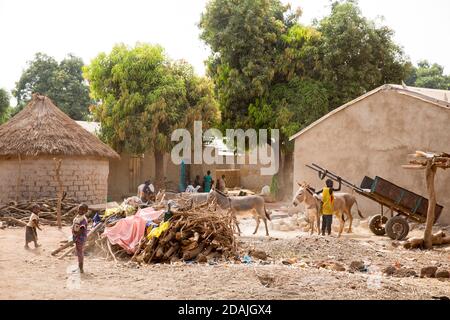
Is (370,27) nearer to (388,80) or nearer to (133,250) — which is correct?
(388,80)

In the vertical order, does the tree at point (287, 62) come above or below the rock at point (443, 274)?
above

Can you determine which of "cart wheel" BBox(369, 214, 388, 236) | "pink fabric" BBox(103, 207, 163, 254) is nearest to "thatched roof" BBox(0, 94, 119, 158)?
"pink fabric" BBox(103, 207, 163, 254)

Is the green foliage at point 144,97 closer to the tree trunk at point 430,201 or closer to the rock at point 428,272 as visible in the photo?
the tree trunk at point 430,201

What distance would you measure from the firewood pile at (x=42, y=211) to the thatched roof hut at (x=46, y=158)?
2.77ft

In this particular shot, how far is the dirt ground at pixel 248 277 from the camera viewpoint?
7594mm

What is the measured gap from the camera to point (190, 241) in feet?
34.8

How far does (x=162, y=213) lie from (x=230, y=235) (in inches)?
64.1

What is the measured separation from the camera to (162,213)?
11773 millimetres

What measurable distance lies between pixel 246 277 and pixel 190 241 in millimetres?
2411

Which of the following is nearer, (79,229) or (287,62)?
(79,229)

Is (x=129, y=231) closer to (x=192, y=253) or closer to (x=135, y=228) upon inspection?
(x=135, y=228)

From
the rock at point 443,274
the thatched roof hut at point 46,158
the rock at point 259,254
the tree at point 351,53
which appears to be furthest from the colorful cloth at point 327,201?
the tree at point 351,53

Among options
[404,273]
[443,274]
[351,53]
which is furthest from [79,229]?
[351,53]

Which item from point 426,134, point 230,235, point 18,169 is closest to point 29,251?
point 230,235
